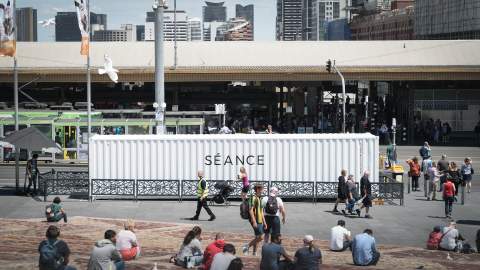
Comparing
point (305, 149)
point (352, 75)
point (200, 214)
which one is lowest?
point (200, 214)

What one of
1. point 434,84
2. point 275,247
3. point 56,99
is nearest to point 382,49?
point 434,84

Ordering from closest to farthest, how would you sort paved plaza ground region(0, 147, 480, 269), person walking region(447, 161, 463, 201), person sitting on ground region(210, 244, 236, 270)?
person sitting on ground region(210, 244, 236, 270)
paved plaza ground region(0, 147, 480, 269)
person walking region(447, 161, 463, 201)

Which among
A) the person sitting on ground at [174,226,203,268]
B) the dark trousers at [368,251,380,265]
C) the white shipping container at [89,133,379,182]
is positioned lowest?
the dark trousers at [368,251,380,265]

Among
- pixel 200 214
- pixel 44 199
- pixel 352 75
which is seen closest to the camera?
pixel 200 214

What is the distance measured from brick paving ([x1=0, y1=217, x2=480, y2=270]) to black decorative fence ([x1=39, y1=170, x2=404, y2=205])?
4238 mm

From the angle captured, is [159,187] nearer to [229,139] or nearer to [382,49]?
[229,139]

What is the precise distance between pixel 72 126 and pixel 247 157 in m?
19.3

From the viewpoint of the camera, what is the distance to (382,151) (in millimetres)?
55375

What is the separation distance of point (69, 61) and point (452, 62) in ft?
95.2

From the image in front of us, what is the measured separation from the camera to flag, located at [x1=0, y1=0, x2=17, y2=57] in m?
36.6

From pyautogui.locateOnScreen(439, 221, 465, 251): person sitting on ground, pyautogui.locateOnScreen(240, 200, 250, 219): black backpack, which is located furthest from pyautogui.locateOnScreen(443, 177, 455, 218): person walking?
pyautogui.locateOnScreen(240, 200, 250, 219): black backpack

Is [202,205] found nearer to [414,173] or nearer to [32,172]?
[32,172]

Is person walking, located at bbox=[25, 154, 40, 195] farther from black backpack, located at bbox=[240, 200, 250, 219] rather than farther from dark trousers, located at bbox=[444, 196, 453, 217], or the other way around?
dark trousers, located at bbox=[444, 196, 453, 217]

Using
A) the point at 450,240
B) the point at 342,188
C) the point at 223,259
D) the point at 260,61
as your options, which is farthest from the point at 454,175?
the point at 260,61
